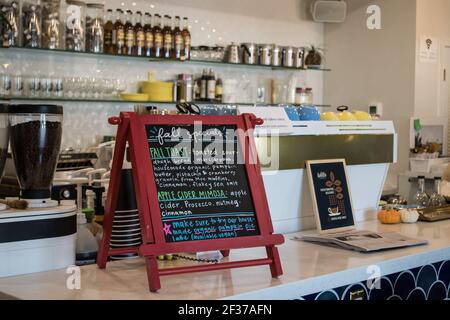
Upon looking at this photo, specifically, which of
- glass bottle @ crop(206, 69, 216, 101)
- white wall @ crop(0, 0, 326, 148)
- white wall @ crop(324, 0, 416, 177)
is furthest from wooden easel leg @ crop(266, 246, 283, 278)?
white wall @ crop(324, 0, 416, 177)

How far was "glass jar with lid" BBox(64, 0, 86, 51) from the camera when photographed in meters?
5.55

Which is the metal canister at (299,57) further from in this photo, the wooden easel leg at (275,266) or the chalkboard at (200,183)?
the wooden easel leg at (275,266)

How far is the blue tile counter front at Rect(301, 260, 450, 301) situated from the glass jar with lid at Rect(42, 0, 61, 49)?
3778 millimetres

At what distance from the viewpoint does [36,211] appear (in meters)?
2.10

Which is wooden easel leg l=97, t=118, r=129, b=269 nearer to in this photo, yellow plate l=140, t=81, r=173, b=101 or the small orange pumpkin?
the small orange pumpkin

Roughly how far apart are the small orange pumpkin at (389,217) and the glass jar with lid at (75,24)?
10.8 feet

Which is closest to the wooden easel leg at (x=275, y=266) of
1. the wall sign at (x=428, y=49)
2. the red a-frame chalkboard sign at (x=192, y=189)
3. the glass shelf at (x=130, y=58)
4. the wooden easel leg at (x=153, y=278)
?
the red a-frame chalkboard sign at (x=192, y=189)

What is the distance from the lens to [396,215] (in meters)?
3.29

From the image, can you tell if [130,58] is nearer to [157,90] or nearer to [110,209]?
[157,90]

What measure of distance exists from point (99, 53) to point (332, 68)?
300 centimetres

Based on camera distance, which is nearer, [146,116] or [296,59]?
[146,116]
